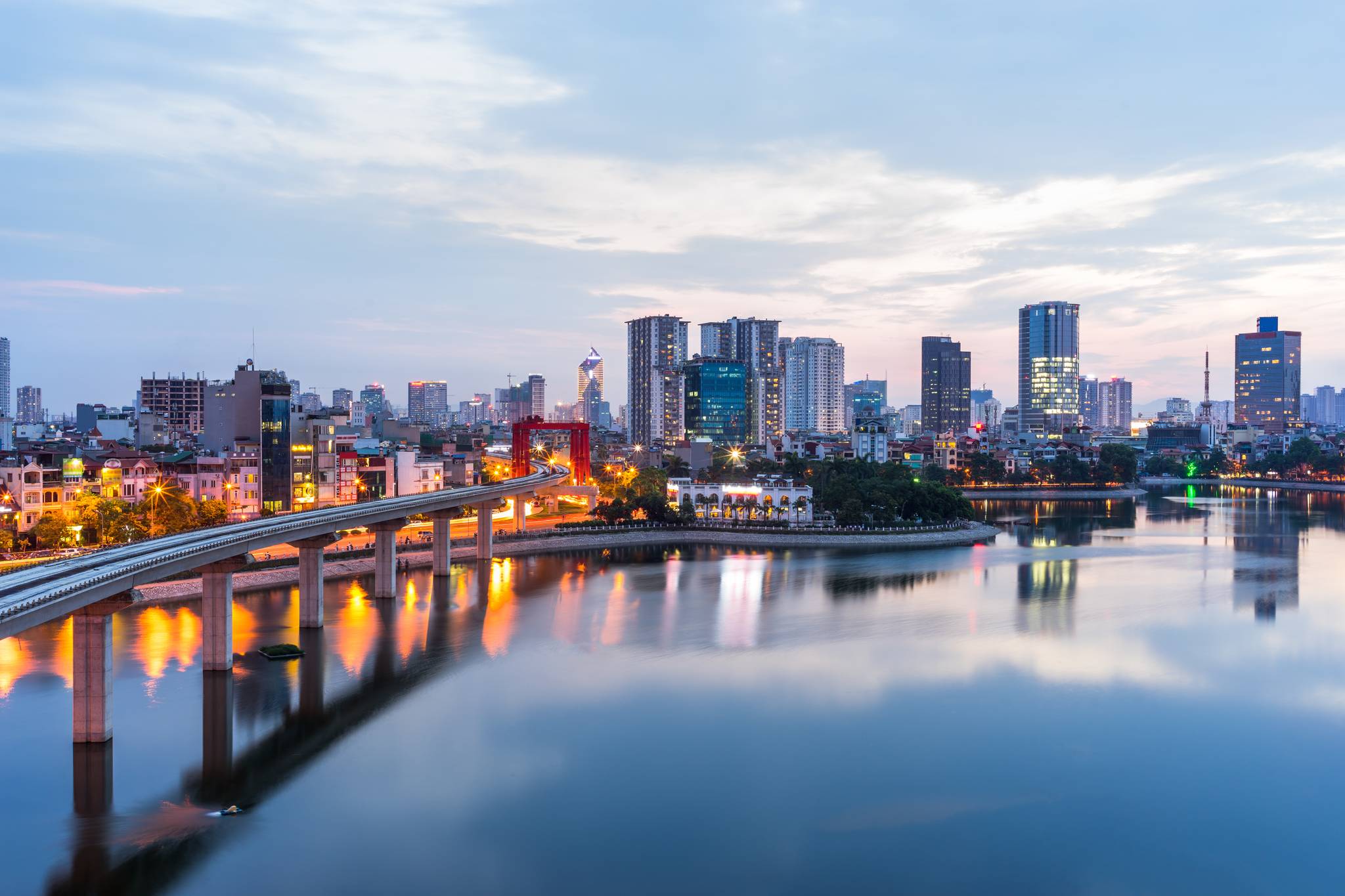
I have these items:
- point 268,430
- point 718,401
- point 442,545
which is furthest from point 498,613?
point 718,401

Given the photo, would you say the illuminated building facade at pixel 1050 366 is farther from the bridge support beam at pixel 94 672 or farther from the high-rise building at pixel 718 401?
the bridge support beam at pixel 94 672

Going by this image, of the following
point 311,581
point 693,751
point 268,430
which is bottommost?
point 693,751

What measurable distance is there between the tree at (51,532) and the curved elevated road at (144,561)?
23.2 ft

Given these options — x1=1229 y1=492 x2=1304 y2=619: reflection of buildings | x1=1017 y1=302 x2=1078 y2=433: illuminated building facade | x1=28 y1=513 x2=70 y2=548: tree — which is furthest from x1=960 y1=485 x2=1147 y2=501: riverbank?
x1=1017 y1=302 x2=1078 y2=433: illuminated building facade

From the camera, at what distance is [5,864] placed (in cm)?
1017

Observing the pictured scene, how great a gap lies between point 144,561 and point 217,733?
258 centimetres

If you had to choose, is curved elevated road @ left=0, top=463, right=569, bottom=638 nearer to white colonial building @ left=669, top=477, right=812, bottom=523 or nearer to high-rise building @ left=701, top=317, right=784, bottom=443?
white colonial building @ left=669, top=477, right=812, bottom=523

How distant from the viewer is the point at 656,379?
10025 cm

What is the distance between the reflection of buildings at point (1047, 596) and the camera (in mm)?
22453

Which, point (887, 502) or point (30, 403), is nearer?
point (887, 502)

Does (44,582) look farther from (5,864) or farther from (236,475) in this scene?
(236,475)

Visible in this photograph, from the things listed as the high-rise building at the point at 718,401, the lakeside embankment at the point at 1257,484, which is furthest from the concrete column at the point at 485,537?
the lakeside embankment at the point at 1257,484

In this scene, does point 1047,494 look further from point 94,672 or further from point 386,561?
point 94,672

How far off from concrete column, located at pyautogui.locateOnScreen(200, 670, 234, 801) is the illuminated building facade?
138521 millimetres
